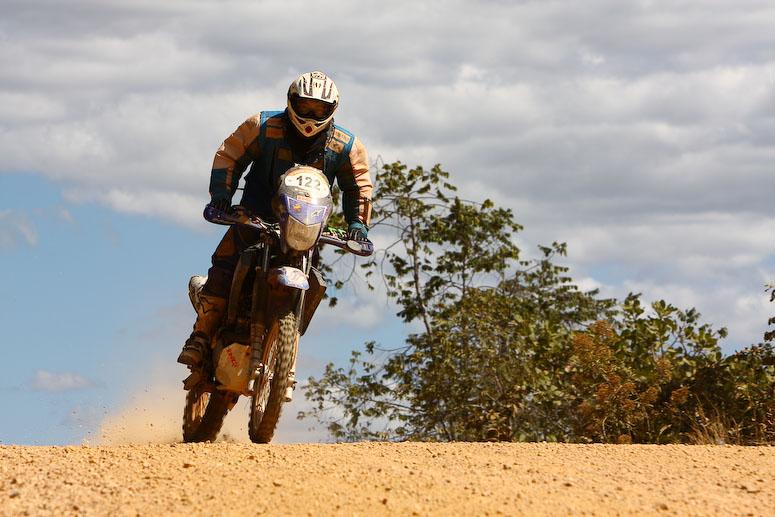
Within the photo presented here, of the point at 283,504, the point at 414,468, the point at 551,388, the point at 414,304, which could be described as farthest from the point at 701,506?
the point at 414,304

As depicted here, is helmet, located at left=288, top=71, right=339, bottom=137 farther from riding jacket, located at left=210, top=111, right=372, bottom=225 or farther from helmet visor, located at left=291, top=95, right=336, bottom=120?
riding jacket, located at left=210, top=111, right=372, bottom=225

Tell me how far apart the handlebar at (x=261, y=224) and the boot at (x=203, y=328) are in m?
0.69

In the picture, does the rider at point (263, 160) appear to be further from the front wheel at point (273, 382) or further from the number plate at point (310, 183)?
the front wheel at point (273, 382)

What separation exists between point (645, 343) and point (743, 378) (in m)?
1.34

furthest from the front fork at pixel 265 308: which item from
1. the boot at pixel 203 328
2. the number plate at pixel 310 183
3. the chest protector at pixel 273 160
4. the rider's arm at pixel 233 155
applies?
the rider's arm at pixel 233 155

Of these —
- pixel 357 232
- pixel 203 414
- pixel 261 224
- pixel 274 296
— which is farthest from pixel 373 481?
pixel 203 414

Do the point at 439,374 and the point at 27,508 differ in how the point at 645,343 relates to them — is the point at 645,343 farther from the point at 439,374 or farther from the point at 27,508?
the point at 27,508

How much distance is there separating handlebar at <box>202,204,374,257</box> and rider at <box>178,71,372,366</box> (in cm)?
10

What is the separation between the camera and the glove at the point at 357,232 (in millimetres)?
9938

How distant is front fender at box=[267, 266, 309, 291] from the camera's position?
8.95 metres

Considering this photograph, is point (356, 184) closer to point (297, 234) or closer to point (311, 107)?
point (311, 107)

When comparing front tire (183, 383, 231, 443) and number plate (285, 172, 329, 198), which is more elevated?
number plate (285, 172, 329, 198)

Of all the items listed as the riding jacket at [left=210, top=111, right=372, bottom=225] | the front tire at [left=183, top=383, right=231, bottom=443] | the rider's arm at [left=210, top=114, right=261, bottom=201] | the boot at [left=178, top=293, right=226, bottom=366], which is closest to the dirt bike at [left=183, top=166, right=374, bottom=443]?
the boot at [left=178, top=293, right=226, bottom=366]

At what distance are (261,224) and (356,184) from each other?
1246mm
